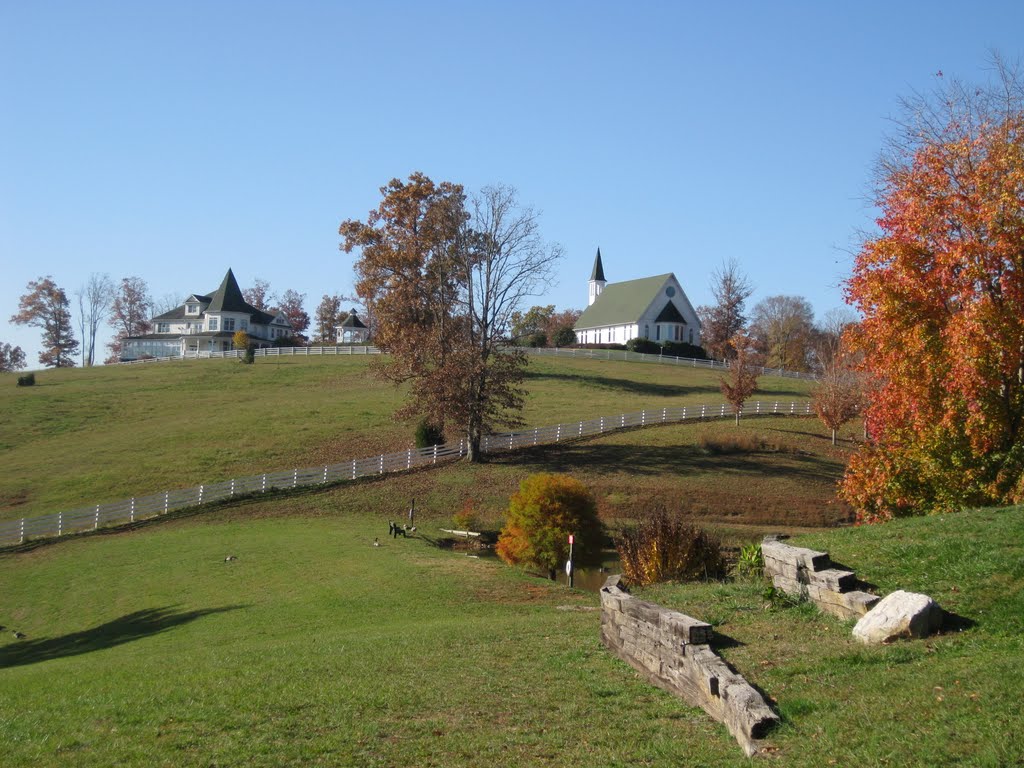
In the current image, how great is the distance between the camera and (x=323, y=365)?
7612 cm

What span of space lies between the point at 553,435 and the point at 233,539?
20.8 metres

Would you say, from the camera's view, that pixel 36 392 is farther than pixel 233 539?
Yes

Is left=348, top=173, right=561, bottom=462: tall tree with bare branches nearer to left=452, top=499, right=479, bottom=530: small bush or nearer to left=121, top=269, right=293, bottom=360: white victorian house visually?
left=452, top=499, right=479, bottom=530: small bush

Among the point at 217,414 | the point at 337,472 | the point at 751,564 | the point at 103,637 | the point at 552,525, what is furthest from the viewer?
the point at 217,414

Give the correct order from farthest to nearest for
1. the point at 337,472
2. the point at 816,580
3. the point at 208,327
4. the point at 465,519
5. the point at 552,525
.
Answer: the point at 208,327
the point at 337,472
the point at 465,519
the point at 552,525
the point at 816,580

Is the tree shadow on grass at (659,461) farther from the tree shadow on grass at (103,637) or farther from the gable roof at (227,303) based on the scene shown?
the gable roof at (227,303)

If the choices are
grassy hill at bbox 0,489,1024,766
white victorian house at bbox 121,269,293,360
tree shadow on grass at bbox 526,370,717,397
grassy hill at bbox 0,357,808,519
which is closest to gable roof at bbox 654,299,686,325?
grassy hill at bbox 0,357,808,519

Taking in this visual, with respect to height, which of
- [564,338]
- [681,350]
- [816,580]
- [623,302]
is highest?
[623,302]

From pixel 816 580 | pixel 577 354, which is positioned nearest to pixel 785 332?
pixel 577 354

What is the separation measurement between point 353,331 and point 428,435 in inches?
2588

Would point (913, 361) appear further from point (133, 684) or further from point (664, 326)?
point (664, 326)

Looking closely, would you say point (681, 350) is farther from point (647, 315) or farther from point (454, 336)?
point (454, 336)

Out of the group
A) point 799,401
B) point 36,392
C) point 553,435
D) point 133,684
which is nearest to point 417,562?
point 133,684

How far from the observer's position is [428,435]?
43812 millimetres
